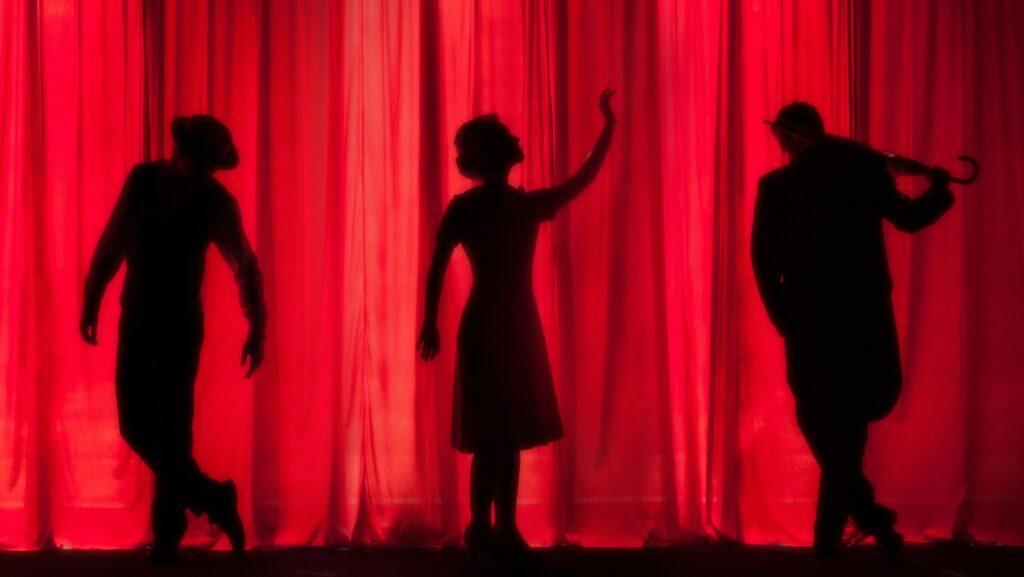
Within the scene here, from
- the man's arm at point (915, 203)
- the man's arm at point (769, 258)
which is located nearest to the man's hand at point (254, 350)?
the man's arm at point (769, 258)

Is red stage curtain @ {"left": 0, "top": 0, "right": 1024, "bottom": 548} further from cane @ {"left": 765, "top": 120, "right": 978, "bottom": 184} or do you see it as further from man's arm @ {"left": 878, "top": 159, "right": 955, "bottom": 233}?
man's arm @ {"left": 878, "top": 159, "right": 955, "bottom": 233}

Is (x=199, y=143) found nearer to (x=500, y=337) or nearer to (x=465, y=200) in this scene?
(x=465, y=200)

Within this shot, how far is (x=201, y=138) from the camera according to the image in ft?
8.43

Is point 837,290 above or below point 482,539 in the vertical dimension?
above

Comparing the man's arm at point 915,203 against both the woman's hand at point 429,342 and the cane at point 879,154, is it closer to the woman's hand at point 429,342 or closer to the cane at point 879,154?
the cane at point 879,154

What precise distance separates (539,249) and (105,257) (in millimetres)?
1456

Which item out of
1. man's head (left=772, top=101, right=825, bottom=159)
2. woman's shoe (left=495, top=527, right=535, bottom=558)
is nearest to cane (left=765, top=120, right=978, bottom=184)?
man's head (left=772, top=101, right=825, bottom=159)

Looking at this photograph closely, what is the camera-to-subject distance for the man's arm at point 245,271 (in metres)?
2.66

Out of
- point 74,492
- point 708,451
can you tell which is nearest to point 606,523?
point 708,451

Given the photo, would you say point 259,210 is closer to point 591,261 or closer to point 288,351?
point 288,351

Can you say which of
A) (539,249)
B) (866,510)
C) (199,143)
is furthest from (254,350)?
(866,510)

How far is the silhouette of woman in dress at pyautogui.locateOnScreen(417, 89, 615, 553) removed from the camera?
253 cm

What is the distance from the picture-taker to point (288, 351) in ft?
10.2

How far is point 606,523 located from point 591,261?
944 mm
